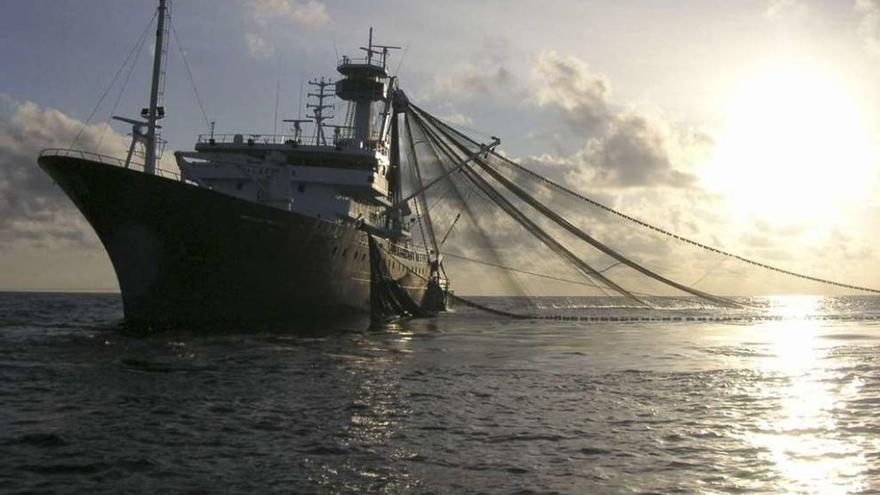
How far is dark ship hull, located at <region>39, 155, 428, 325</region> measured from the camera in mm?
26359

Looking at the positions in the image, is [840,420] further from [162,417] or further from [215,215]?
[215,215]

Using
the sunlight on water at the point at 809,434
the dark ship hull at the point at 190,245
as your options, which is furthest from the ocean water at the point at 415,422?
the dark ship hull at the point at 190,245

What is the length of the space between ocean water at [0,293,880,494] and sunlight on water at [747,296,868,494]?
2.5 inches

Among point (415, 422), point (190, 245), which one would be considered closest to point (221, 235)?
point (190, 245)

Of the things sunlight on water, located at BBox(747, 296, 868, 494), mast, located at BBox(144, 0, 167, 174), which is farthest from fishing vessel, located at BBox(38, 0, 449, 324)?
sunlight on water, located at BBox(747, 296, 868, 494)

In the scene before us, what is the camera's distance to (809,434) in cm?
1305

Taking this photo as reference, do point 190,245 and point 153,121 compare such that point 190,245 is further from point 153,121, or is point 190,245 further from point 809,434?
point 809,434

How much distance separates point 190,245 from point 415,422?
16.4 meters

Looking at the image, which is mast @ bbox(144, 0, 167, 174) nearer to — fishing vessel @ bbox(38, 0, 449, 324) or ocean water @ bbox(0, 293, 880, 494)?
fishing vessel @ bbox(38, 0, 449, 324)

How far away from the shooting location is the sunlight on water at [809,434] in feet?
32.6

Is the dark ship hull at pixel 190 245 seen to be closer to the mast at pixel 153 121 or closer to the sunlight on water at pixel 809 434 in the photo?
the mast at pixel 153 121

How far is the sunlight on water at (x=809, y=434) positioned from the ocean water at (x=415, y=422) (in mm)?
63

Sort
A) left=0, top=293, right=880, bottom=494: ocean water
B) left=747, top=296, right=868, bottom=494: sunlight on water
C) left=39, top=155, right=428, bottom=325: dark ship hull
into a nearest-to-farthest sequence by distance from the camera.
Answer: left=0, top=293, right=880, bottom=494: ocean water, left=747, top=296, right=868, bottom=494: sunlight on water, left=39, top=155, right=428, bottom=325: dark ship hull

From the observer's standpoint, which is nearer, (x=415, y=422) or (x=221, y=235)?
Answer: (x=415, y=422)
